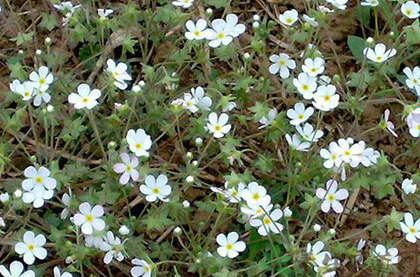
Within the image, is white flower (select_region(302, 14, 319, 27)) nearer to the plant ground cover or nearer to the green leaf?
the plant ground cover

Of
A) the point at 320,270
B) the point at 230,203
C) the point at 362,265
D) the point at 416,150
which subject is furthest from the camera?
the point at 416,150

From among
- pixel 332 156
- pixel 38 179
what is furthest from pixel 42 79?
pixel 332 156

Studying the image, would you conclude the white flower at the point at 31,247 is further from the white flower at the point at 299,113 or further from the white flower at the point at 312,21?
the white flower at the point at 312,21

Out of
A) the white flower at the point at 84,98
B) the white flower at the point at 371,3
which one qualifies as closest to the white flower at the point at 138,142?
the white flower at the point at 84,98

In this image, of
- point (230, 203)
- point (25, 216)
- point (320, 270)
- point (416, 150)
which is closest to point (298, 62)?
point (416, 150)

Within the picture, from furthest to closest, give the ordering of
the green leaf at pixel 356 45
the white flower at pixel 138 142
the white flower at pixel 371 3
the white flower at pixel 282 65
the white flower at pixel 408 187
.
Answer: the green leaf at pixel 356 45
the white flower at pixel 371 3
the white flower at pixel 282 65
the white flower at pixel 408 187
the white flower at pixel 138 142

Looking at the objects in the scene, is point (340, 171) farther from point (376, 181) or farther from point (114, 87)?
point (114, 87)

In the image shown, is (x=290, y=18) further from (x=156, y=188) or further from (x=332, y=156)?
(x=156, y=188)
